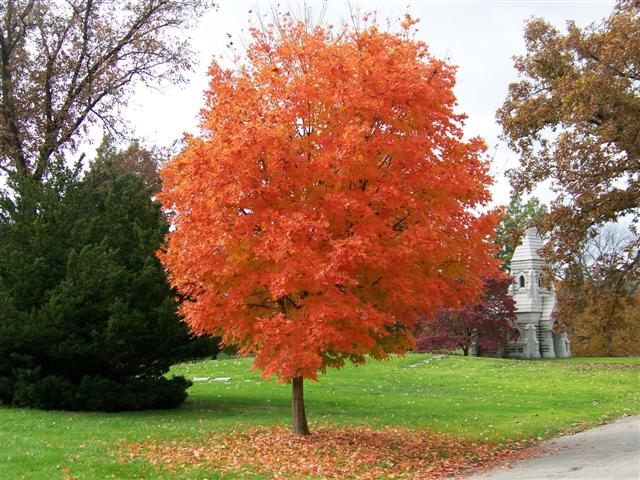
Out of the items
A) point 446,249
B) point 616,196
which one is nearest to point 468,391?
point 616,196

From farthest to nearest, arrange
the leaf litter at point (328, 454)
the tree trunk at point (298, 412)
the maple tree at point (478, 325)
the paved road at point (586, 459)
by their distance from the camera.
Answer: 1. the maple tree at point (478, 325)
2. the tree trunk at point (298, 412)
3. the leaf litter at point (328, 454)
4. the paved road at point (586, 459)

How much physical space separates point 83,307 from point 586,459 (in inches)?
438

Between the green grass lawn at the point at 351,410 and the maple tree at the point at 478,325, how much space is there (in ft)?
34.5

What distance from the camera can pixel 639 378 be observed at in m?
25.7

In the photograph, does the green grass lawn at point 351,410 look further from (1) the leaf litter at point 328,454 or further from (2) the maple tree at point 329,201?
(2) the maple tree at point 329,201

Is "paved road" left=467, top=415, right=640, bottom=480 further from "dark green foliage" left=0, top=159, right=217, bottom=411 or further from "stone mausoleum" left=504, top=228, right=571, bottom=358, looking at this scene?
"stone mausoleum" left=504, top=228, right=571, bottom=358

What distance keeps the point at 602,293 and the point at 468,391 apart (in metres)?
6.62

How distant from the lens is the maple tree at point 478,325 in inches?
1620

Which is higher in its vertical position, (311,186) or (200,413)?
(311,186)

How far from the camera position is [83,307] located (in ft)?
50.8

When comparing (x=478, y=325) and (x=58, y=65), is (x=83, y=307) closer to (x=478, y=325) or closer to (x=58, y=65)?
(x=58, y=65)

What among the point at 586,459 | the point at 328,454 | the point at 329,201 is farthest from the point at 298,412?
the point at 586,459

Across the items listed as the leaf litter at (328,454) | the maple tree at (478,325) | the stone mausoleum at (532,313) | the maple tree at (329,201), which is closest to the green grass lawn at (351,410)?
the leaf litter at (328,454)

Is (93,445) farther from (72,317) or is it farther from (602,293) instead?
(602,293)
